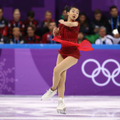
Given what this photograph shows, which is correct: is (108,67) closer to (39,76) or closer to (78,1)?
(39,76)

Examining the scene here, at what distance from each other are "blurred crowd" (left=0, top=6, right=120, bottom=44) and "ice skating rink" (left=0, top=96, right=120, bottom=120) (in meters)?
1.97

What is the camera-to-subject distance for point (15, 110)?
21.2 feet

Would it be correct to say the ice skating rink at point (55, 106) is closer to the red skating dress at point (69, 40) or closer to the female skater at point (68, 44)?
the female skater at point (68, 44)

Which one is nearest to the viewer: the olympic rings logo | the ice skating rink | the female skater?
the ice skating rink

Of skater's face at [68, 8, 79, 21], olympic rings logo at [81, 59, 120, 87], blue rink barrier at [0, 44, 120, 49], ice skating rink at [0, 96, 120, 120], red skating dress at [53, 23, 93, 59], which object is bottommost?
ice skating rink at [0, 96, 120, 120]

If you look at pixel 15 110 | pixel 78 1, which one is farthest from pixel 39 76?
pixel 78 1

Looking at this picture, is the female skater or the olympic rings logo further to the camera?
the olympic rings logo

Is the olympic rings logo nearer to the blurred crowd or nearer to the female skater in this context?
the blurred crowd

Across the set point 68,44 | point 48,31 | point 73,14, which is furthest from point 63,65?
point 48,31

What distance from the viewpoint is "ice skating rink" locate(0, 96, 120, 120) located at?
230 inches

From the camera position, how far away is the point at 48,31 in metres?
10.4

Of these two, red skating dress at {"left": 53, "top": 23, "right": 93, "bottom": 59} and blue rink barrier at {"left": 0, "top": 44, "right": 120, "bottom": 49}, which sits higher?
red skating dress at {"left": 53, "top": 23, "right": 93, "bottom": 59}

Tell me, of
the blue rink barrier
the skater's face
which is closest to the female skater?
the skater's face

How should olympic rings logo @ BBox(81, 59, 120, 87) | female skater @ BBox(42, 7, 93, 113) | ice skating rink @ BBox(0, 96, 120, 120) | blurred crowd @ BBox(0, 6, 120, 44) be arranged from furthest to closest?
blurred crowd @ BBox(0, 6, 120, 44), olympic rings logo @ BBox(81, 59, 120, 87), female skater @ BBox(42, 7, 93, 113), ice skating rink @ BBox(0, 96, 120, 120)
